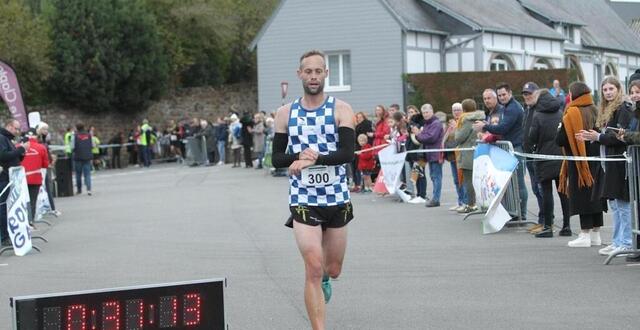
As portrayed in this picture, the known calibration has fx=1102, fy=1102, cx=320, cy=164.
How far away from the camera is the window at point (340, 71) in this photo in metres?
49.6

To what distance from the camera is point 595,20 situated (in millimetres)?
67875

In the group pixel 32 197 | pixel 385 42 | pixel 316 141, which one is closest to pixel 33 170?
pixel 32 197

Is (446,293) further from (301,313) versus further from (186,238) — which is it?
(186,238)

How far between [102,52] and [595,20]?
33295mm

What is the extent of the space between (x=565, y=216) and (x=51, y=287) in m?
6.55

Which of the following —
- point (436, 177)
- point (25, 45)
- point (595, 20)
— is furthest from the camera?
point (595, 20)

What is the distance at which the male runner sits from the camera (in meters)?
7.82

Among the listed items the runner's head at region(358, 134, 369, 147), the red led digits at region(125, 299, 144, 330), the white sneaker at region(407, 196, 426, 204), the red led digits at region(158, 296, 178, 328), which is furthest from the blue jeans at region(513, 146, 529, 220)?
the red led digits at region(125, 299, 144, 330)

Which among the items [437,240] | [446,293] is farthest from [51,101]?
[446,293]

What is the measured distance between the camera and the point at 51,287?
38.0ft

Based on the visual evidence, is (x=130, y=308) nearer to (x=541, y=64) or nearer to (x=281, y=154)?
(x=281, y=154)

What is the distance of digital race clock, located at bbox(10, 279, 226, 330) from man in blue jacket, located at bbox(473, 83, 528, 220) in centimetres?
869

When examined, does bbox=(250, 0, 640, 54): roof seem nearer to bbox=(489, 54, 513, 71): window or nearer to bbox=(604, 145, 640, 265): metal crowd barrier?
bbox=(489, 54, 513, 71): window

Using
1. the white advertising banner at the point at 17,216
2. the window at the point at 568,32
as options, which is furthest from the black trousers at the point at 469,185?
the window at the point at 568,32
